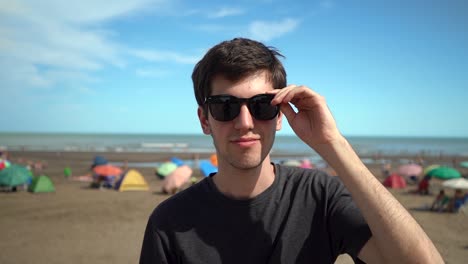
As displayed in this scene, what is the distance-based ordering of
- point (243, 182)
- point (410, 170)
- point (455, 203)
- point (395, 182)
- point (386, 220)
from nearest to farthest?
point (386, 220) → point (243, 182) → point (455, 203) → point (395, 182) → point (410, 170)

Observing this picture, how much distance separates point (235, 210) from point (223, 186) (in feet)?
0.64

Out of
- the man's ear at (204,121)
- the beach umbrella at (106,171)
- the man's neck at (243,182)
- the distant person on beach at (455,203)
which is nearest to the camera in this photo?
the man's neck at (243,182)

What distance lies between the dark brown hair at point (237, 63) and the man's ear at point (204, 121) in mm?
97

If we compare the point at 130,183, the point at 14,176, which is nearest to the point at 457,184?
the point at 130,183

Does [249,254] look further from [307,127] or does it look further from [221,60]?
[221,60]

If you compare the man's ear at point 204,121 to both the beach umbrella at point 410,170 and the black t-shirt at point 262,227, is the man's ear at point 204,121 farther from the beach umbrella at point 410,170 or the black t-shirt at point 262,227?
the beach umbrella at point 410,170

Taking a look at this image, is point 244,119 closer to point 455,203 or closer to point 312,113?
point 312,113

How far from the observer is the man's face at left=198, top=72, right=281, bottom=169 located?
2148 mm

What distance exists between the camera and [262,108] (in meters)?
2.15

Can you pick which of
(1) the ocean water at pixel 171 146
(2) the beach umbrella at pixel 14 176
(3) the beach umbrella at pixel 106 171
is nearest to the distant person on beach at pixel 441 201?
(3) the beach umbrella at pixel 106 171

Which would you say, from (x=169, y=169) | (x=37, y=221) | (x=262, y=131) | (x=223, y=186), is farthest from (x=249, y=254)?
(x=169, y=169)

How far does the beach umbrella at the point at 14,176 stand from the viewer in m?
17.3

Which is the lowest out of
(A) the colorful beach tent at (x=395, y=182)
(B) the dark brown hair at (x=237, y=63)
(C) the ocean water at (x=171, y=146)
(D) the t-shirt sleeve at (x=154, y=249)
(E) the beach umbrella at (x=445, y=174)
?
(C) the ocean water at (x=171, y=146)

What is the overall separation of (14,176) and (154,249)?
1900 centimetres
